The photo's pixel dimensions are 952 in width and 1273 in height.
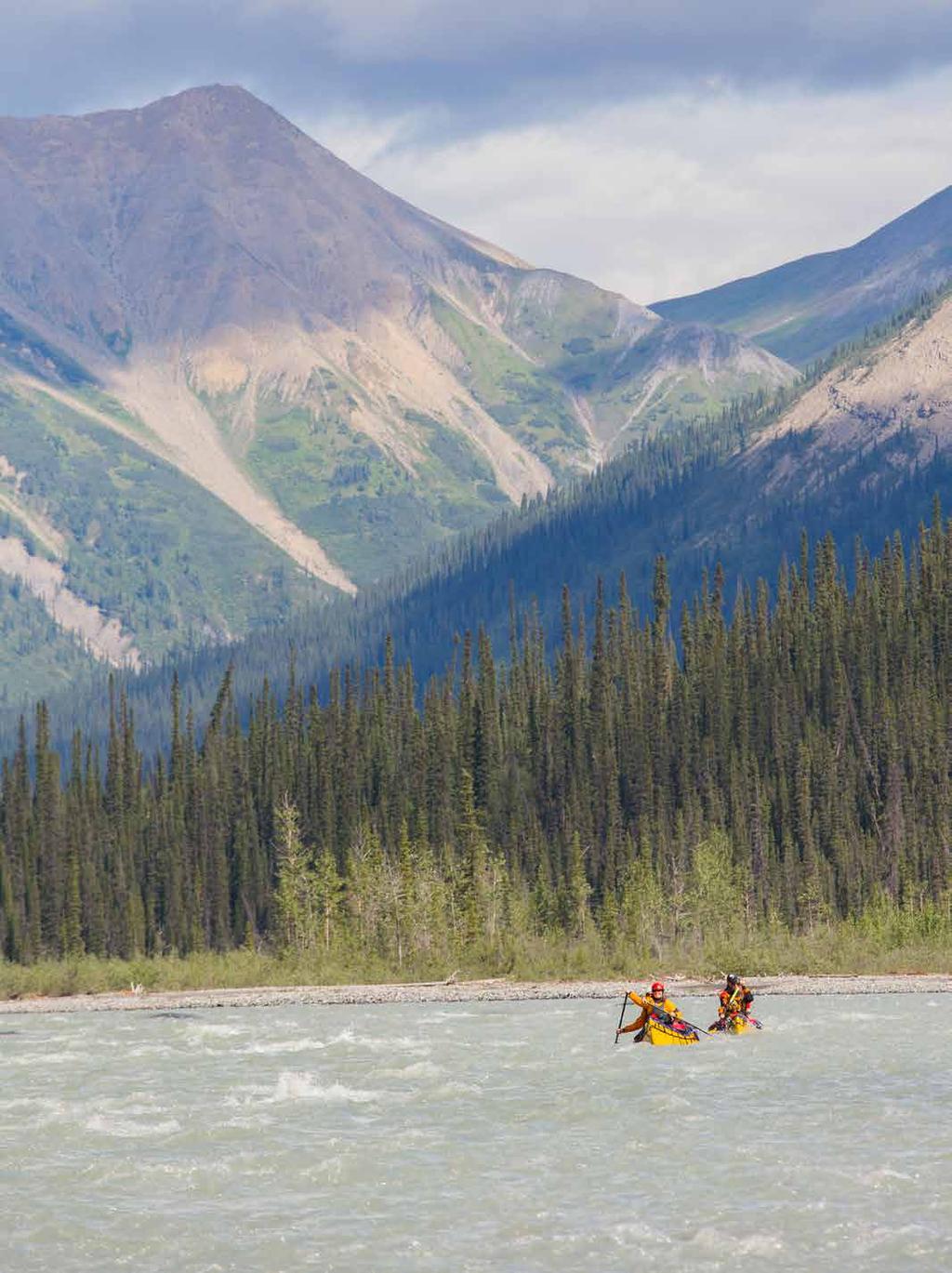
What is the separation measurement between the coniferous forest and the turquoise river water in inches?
1981

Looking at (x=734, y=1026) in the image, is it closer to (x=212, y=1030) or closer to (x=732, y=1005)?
(x=732, y=1005)

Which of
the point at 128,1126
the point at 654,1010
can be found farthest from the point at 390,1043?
the point at 128,1126

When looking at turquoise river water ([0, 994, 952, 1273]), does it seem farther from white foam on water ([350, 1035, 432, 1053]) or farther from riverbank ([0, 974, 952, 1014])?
riverbank ([0, 974, 952, 1014])

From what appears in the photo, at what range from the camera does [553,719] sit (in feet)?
561

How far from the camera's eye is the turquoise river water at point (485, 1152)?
1615 inches

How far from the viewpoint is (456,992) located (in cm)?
10006

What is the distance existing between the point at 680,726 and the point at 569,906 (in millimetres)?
33980

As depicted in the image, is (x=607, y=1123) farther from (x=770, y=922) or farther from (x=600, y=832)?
(x=600, y=832)

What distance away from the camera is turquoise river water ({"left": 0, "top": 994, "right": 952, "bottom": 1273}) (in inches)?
1615

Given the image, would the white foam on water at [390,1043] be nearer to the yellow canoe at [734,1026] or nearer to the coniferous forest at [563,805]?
the yellow canoe at [734,1026]

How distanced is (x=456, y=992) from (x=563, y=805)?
59.6 meters

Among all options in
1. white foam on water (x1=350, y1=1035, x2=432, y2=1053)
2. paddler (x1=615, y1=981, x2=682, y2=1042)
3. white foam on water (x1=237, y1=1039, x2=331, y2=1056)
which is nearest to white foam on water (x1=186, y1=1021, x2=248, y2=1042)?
white foam on water (x1=237, y1=1039, x2=331, y2=1056)

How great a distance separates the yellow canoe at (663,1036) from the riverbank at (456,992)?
70.8 feet

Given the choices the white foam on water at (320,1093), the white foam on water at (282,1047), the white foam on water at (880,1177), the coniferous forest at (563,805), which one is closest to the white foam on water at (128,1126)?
the white foam on water at (320,1093)
